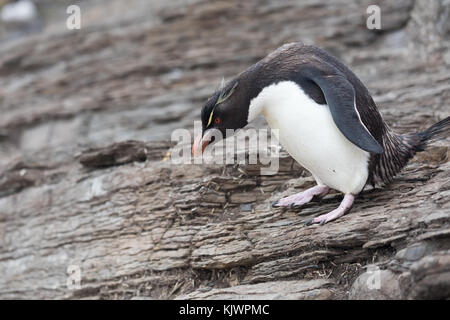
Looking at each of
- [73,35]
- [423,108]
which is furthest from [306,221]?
[73,35]

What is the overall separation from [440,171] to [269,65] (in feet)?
4.84

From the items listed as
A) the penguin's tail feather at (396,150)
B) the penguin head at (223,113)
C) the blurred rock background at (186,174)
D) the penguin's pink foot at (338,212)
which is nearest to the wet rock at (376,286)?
the blurred rock background at (186,174)

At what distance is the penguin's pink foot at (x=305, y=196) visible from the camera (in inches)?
154

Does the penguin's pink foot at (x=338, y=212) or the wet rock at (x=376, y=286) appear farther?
the penguin's pink foot at (x=338, y=212)

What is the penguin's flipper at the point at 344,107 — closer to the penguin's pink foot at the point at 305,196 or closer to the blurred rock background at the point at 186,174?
the blurred rock background at the point at 186,174

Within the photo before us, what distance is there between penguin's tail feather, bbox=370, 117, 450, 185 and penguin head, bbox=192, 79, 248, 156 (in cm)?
98

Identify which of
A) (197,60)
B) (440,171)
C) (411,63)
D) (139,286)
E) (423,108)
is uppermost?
(197,60)

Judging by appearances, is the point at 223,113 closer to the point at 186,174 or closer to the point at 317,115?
the point at 317,115

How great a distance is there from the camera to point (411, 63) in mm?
6656

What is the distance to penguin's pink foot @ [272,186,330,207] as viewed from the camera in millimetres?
3902

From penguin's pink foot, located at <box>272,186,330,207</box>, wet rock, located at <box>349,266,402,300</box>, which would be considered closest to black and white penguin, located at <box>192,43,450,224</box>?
penguin's pink foot, located at <box>272,186,330,207</box>

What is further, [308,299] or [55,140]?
[55,140]

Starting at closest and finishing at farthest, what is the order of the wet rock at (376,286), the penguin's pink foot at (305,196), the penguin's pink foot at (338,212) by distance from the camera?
the wet rock at (376,286), the penguin's pink foot at (338,212), the penguin's pink foot at (305,196)

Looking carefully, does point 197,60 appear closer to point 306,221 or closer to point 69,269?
point 69,269
